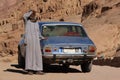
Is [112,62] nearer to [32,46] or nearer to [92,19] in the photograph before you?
[32,46]

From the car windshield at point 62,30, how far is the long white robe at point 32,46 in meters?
1.46

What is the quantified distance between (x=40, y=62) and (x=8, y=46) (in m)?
31.1

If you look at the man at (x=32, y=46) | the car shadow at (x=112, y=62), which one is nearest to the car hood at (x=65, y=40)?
the man at (x=32, y=46)

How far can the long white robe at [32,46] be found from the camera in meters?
13.0

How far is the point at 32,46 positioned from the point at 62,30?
86.1 inches

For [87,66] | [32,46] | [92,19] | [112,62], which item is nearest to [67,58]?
[87,66]

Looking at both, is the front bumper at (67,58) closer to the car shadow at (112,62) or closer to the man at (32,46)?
the man at (32,46)

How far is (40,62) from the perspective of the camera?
13.1 m

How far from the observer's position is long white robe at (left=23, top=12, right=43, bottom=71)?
13.0 m

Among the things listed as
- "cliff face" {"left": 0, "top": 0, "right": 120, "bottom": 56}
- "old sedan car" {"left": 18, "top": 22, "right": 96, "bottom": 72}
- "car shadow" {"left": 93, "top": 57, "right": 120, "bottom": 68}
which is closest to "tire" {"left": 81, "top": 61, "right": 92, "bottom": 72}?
"old sedan car" {"left": 18, "top": 22, "right": 96, "bottom": 72}

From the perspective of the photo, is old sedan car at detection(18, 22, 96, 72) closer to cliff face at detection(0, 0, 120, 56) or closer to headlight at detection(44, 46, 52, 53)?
headlight at detection(44, 46, 52, 53)

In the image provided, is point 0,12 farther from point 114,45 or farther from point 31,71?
point 31,71

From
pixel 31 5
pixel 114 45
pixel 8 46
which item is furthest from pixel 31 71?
pixel 31 5

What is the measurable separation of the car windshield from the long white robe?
1.46 metres
